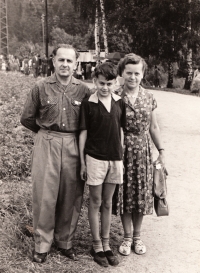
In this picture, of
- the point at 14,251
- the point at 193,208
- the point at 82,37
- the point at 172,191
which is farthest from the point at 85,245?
the point at 82,37

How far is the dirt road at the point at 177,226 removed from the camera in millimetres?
3785

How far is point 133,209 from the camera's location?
3.97 meters

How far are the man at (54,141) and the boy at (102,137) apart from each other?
99 millimetres

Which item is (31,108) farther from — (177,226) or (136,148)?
(177,226)

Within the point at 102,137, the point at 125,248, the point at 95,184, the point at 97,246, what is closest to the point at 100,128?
the point at 102,137

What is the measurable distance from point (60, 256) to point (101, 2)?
25.9 m

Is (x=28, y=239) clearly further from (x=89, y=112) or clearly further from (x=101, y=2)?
(x=101, y=2)

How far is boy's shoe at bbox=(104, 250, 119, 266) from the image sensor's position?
147 inches

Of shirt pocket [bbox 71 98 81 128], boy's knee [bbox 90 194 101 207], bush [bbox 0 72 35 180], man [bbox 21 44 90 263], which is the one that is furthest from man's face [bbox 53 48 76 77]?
bush [bbox 0 72 35 180]

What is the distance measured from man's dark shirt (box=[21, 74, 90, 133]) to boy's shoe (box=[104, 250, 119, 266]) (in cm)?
114

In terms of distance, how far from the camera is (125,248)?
3955mm

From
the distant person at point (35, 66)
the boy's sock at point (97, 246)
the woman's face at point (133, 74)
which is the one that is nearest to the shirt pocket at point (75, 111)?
the woman's face at point (133, 74)

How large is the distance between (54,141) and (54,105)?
0.30 metres

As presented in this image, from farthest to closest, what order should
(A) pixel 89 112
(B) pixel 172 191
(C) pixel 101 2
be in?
(C) pixel 101 2
(B) pixel 172 191
(A) pixel 89 112
